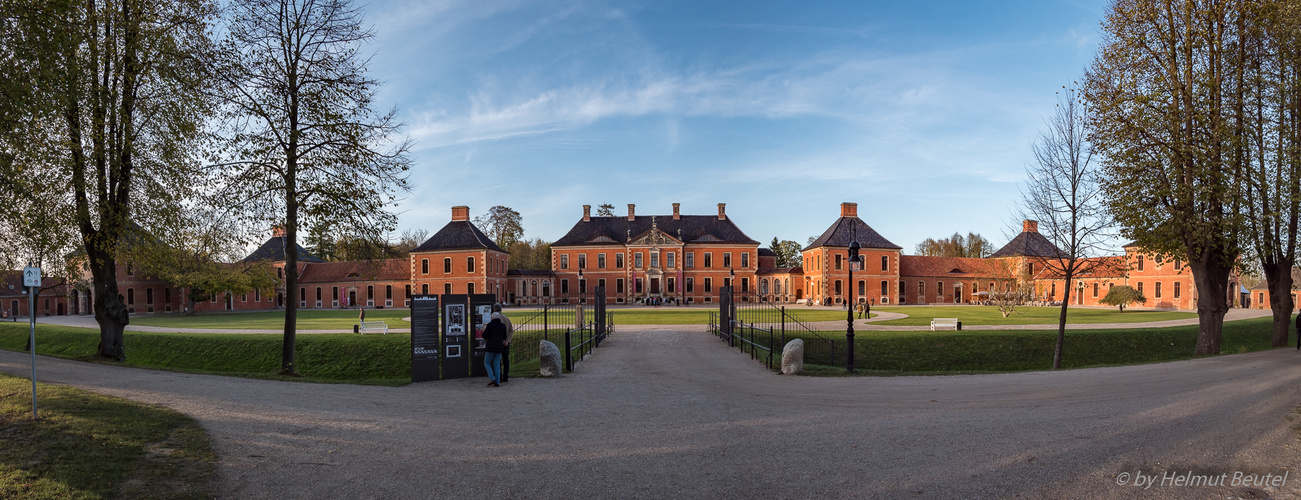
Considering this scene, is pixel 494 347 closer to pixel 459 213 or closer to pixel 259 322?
pixel 259 322

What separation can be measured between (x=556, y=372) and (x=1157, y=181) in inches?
655

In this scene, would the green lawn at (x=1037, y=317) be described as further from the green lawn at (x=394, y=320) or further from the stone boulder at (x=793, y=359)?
the stone boulder at (x=793, y=359)

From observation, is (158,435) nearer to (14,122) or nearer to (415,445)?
(415,445)

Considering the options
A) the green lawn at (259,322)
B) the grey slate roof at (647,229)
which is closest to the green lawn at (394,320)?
the green lawn at (259,322)

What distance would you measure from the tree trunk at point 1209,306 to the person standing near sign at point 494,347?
1903cm

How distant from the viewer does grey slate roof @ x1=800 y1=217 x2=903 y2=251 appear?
198 ft

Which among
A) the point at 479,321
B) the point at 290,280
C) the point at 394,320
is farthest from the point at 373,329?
the point at 479,321

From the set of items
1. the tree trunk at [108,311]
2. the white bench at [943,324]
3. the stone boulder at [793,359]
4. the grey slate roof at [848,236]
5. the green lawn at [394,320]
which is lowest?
the green lawn at [394,320]

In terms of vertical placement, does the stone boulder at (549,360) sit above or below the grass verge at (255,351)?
above

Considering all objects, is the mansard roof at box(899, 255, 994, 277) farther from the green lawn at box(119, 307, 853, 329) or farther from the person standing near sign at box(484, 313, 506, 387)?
the person standing near sign at box(484, 313, 506, 387)

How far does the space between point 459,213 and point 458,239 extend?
3.68m

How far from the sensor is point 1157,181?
17.0 metres

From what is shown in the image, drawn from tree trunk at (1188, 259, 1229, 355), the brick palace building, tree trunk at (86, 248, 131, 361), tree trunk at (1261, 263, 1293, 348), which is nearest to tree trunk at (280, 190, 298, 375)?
tree trunk at (86, 248, 131, 361)

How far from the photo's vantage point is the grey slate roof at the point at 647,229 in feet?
219
